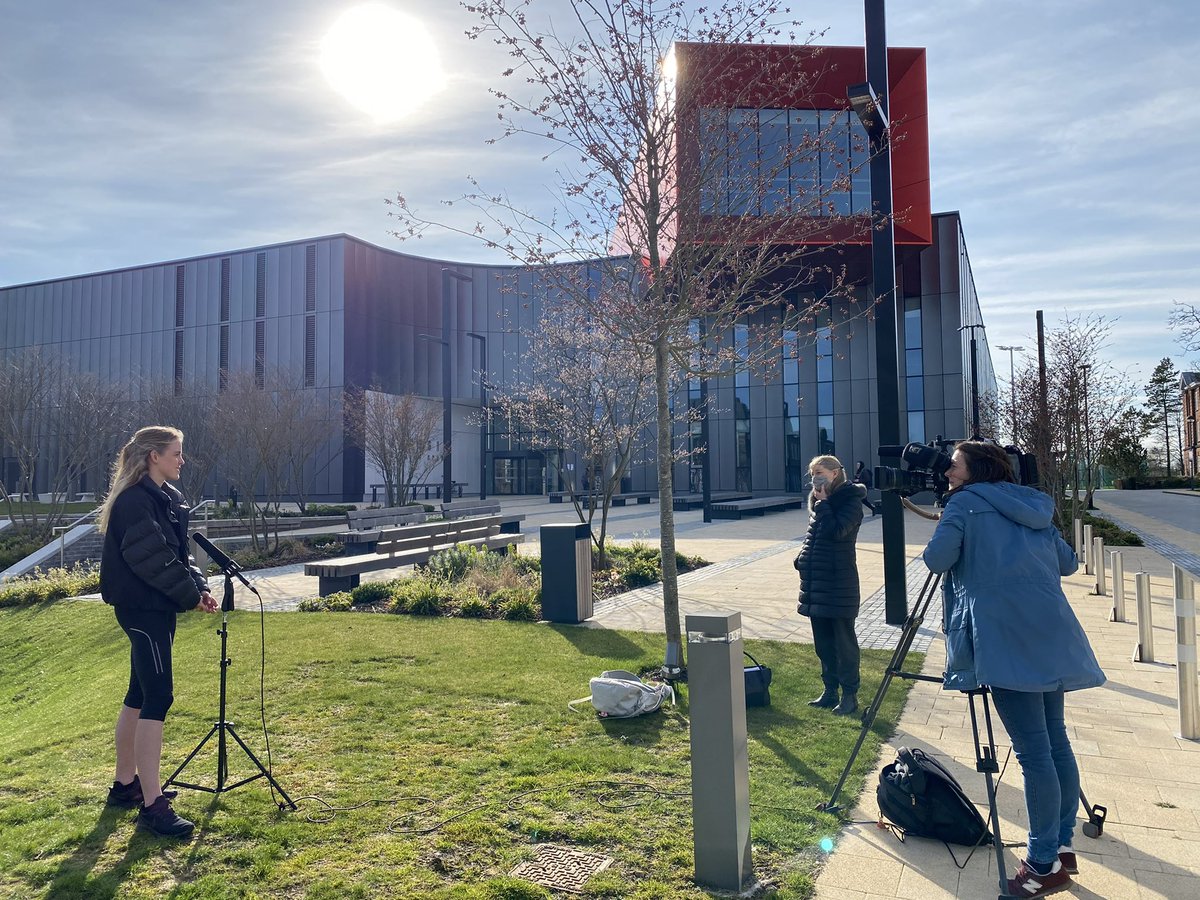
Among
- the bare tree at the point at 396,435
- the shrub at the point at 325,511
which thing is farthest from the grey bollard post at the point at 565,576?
the bare tree at the point at 396,435

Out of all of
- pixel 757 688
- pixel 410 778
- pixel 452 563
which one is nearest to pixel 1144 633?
pixel 757 688

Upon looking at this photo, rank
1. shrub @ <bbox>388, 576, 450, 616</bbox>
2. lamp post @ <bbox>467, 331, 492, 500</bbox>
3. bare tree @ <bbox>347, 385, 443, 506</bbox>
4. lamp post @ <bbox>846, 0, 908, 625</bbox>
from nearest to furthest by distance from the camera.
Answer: lamp post @ <bbox>846, 0, 908, 625</bbox>, shrub @ <bbox>388, 576, 450, 616</bbox>, bare tree @ <bbox>347, 385, 443, 506</bbox>, lamp post @ <bbox>467, 331, 492, 500</bbox>

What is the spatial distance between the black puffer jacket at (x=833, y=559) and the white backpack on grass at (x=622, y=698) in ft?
4.16

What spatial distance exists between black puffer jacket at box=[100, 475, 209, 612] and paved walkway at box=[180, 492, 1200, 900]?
3270 mm

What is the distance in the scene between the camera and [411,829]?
3.90 meters

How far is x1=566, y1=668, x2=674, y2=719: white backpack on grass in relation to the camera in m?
5.65

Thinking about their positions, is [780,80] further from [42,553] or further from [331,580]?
[42,553]

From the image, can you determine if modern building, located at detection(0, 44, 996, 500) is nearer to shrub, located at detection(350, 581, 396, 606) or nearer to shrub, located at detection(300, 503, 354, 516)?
shrub, located at detection(300, 503, 354, 516)

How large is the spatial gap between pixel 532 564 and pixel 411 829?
9.48m

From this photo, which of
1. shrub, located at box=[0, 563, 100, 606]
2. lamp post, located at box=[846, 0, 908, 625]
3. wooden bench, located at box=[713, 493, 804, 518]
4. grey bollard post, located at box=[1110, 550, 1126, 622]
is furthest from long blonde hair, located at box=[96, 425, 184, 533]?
wooden bench, located at box=[713, 493, 804, 518]

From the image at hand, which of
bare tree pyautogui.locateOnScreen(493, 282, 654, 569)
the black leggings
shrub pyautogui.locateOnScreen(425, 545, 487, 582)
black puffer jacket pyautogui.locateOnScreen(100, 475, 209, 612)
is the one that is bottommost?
shrub pyautogui.locateOnScreen(425, 545, 487, 582)

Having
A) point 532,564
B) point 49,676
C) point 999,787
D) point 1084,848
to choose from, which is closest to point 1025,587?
point 1084,848

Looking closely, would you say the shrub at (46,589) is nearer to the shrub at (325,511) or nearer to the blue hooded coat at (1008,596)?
the blue hooded coat at (1008,596)

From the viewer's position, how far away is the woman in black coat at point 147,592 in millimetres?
3869
